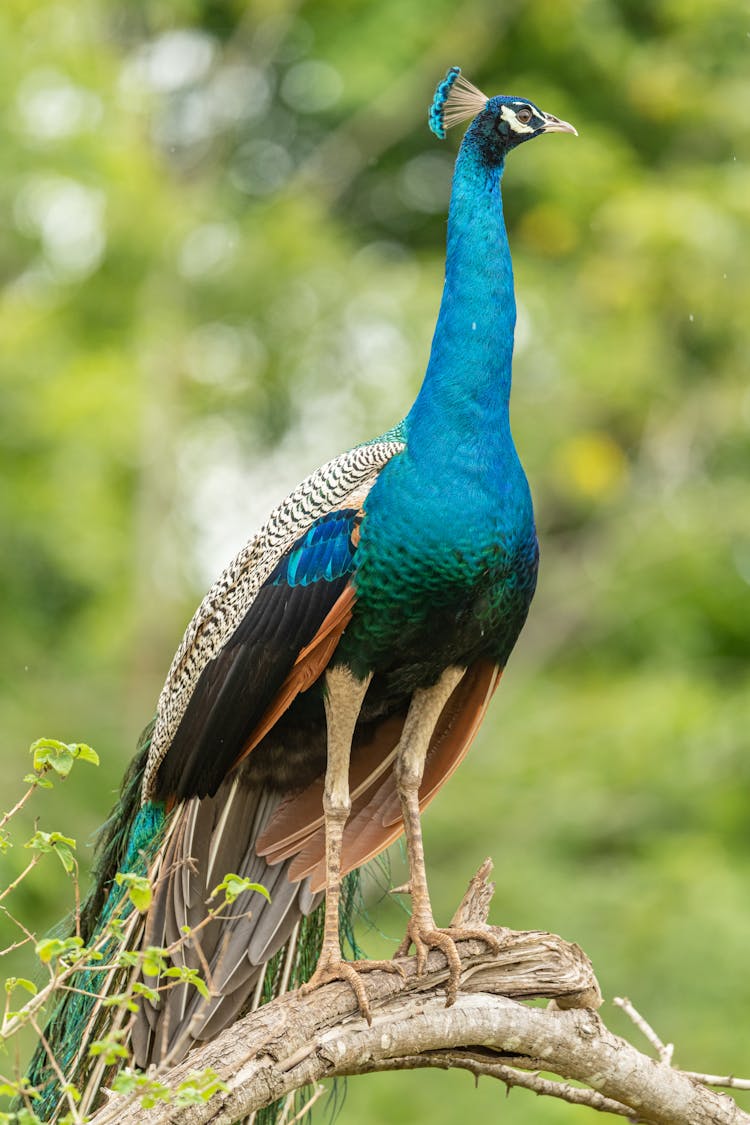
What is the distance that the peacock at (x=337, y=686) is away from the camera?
393cm

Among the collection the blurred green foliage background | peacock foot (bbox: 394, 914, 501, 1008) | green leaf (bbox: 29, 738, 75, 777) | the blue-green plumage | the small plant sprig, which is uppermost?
the blurred green foliage background

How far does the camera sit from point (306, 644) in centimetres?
396

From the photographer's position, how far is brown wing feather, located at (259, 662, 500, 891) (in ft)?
14.0

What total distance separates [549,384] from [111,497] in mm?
2802

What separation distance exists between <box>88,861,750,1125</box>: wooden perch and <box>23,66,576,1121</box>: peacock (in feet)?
0.21

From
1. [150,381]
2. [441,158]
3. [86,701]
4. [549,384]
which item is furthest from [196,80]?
[86,701]

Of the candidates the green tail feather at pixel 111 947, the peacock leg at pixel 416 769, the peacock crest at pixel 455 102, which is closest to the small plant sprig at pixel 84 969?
the green tail feather at pixel 111 947

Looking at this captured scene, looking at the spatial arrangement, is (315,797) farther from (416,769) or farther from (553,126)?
(553,126)

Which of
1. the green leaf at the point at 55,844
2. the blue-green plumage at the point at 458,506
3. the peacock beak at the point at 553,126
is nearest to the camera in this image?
the green leaf at the point at 55,844

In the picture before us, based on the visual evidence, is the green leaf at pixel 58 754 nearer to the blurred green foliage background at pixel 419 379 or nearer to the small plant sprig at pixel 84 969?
the small plant sprig at pixel 84 969

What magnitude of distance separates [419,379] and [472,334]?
19.7ft

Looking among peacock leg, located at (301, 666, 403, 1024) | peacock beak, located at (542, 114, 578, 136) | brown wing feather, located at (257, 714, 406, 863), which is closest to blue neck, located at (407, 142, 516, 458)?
peacock beak, located at (542, 114, 578, 136)

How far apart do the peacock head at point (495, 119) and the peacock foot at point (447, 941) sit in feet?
6.29

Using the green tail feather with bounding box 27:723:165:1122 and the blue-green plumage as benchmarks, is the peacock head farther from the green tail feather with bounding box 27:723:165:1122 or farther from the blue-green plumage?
the green tail feather with bounding box 27:723:165:1122
